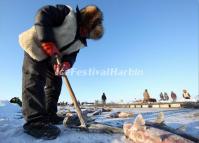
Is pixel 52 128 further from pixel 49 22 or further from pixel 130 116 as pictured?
pixel 130 116

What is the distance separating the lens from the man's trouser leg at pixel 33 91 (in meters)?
3.99

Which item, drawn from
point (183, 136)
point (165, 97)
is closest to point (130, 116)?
point (183, 136)

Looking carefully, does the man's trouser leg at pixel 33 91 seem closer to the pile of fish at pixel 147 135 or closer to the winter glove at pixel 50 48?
the winter glove at pixel 50 48

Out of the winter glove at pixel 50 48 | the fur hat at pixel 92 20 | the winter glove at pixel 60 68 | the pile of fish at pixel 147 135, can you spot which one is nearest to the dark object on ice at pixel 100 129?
the pile of fish at pixel 147 135

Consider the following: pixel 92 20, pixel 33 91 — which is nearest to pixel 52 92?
pixel 33 91

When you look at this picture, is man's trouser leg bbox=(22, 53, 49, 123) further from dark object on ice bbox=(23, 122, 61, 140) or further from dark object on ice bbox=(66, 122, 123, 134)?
dark object on ice bbox=(66, 122, 123, 134)

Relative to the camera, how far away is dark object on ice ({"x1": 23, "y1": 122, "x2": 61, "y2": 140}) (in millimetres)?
3699

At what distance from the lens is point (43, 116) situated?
416 centimetres

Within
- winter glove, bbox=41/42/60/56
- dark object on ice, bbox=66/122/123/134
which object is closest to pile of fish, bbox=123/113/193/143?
dark object on ice, bbox=66/122/123/134

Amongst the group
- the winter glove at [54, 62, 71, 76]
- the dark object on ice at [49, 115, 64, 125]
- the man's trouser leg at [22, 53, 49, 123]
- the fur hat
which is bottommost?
the dark object on ice at [49, 115, 64, 125]

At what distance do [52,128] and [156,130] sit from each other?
1363mm

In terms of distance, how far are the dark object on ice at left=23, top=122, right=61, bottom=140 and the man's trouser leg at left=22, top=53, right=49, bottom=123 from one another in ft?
0.41

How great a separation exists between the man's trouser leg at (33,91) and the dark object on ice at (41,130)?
0.12 metres

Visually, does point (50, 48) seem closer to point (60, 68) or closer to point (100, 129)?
point (60, 68)
